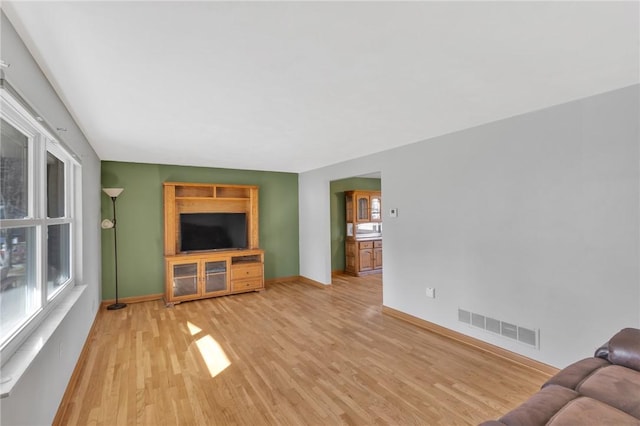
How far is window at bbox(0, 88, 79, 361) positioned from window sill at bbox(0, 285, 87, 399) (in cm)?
4

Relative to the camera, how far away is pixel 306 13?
1348 millimetres

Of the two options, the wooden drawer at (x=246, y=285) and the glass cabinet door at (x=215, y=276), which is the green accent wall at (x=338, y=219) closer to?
the wooden drawer at (x=246, y=285)

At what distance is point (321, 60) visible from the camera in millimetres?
1757

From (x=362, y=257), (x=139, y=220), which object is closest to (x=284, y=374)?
(x=139, y=220)

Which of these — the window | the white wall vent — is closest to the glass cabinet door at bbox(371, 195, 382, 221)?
the white wall vent

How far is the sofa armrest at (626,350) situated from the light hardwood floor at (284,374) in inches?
34.1

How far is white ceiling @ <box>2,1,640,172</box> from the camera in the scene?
1.36 m

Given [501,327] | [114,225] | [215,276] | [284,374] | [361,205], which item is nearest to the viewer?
[284,374]

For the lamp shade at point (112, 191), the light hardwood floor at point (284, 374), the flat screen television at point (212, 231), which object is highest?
the lamp shade at point (112, 191)

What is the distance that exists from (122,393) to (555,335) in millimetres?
3577

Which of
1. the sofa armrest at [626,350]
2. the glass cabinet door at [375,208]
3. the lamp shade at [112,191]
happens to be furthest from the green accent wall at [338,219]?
the sofa armrest at [626,350]

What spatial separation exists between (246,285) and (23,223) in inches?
154

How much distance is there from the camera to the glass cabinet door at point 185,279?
4.82 m

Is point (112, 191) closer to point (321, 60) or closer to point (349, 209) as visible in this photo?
point (321, 60)
